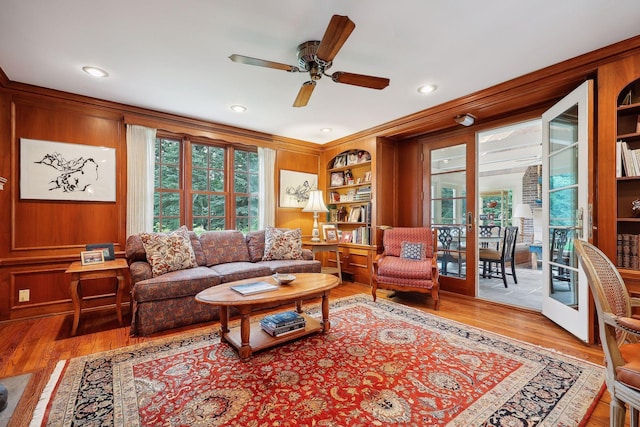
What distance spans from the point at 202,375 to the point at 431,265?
8.53ft

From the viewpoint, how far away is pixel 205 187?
4.21 m

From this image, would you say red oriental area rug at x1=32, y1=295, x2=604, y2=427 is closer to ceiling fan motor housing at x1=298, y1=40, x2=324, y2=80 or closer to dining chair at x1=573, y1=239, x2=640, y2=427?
dining chair at x1=573, y1=239, x2=640, y2=427

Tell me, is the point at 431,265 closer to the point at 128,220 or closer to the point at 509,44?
the point at 509,44

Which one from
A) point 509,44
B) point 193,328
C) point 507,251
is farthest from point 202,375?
point 507,251

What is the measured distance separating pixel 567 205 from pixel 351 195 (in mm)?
2946

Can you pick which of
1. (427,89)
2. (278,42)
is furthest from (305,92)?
(427,89)

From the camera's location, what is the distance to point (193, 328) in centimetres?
281

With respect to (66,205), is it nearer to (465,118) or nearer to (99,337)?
(99,337)

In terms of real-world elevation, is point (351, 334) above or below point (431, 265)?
below

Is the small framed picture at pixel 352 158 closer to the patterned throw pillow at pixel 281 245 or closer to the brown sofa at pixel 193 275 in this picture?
the patterned throw pillow at pixel 281 245

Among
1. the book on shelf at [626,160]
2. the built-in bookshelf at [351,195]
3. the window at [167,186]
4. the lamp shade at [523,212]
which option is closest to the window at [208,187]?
the window at [167,186]

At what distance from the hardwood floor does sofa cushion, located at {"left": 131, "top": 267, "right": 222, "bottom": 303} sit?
13.7 inches

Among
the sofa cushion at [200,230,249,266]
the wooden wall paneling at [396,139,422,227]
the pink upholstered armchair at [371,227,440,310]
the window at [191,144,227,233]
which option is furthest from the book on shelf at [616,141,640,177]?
the window at [191,144,227,233]

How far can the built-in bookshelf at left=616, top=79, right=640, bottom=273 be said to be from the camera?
7.42 ft
